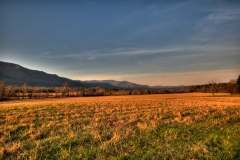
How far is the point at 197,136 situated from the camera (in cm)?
1043

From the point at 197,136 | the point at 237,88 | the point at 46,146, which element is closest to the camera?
the point at 46,146

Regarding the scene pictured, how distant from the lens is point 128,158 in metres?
7.24

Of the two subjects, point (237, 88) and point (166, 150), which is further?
point (237, 88)

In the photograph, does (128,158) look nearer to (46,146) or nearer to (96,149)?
(96,149)

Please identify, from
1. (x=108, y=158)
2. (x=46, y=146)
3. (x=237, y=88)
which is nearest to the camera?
(x=108, y=158)

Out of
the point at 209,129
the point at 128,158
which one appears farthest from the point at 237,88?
the point at 128,158

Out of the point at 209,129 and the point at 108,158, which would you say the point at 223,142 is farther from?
the point at 108,158

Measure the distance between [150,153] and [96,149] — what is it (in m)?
2.01

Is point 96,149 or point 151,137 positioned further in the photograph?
point 151,137

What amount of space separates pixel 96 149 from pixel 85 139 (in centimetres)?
175

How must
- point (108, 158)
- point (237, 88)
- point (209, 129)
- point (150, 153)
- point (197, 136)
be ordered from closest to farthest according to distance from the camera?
point (108, 158), point (150, 153), point (197, 136), point (209, 129), point (237, 88)

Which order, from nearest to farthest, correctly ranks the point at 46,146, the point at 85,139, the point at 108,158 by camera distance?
the point at 108,158
the point at 46,146
the point at 85,139

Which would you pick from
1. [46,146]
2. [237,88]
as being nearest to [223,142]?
[46,146]

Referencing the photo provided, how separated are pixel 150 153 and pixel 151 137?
2.51m
